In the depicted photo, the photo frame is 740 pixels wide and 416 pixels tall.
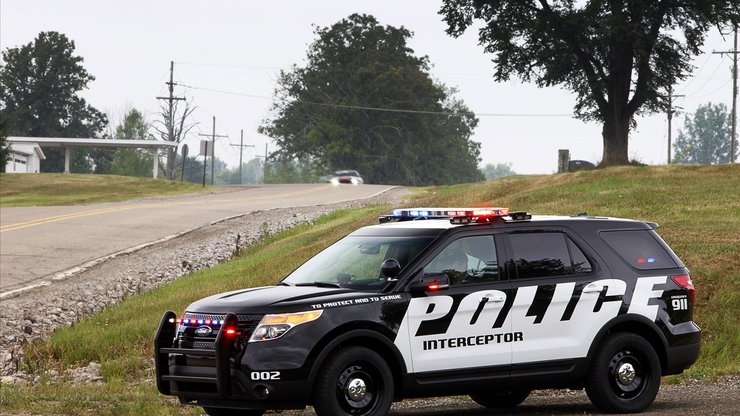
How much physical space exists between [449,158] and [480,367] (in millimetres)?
102986

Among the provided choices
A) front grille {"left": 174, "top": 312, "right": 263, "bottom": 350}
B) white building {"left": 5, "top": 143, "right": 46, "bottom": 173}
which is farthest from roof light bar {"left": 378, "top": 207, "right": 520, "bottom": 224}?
white building {"left": 5, "top": 143, "right": 46, "bottom": 173}

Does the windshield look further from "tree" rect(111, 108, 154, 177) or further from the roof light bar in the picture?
"tree" rect(111, 108, 154, 177)

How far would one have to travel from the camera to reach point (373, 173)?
103312 millimetres

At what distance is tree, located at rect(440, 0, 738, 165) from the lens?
4488 centimetres

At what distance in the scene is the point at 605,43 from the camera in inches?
1767

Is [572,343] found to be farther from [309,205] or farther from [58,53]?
[58,53]

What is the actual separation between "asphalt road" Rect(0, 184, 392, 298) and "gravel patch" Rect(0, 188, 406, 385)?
0.63 m

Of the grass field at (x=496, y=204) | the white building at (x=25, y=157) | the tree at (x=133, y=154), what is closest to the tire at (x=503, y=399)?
the grass field at (x=496, y=204)

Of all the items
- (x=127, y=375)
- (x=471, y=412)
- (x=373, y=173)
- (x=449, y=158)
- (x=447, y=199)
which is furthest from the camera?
(x=449, y=158)

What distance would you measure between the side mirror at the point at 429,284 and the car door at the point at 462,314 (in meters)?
0.02

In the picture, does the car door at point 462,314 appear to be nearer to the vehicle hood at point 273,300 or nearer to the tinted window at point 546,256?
the tinted window at point 546,256

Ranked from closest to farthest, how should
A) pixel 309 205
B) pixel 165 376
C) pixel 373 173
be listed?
pixel 165 376, pixel 309 205, pixel 373 173

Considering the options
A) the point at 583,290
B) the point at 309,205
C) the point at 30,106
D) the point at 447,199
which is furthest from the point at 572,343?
the point at 30,106

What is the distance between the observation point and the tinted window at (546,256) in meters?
9.82
